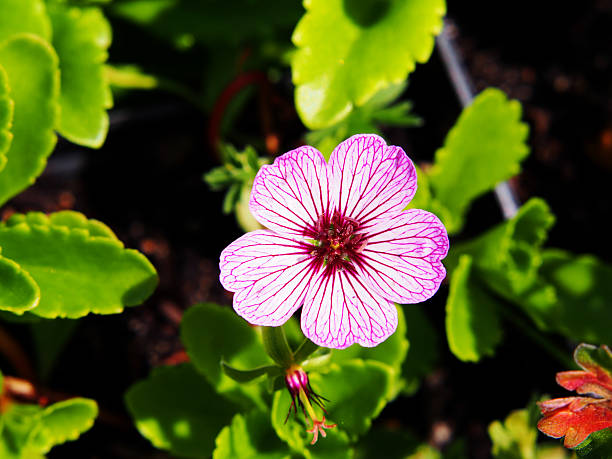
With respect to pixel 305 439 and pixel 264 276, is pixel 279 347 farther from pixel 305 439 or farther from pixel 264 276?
pixel 305 439

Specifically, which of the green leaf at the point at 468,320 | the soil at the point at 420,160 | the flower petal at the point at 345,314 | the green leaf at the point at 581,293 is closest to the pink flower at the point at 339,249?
Answer: the flower petal at the point at 345,314

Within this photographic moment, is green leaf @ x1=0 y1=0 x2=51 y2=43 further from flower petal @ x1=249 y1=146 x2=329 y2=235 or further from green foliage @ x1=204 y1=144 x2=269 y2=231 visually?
flower petal @ x1=249 y1=146 x2=329 y2=235

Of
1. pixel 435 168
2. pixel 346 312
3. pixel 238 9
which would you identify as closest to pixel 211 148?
pixel 238 9

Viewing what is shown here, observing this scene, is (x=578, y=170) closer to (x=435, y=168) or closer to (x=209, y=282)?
(x=435, y=168)

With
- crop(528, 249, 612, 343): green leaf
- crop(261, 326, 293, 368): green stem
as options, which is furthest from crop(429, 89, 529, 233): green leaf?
crop(261, 326, 293, 368): green stem

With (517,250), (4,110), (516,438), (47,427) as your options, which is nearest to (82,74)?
(4,110)

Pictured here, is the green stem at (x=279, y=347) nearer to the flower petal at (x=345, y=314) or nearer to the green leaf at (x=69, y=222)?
the flower petal at (x=345, y=314)
